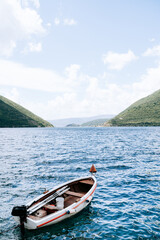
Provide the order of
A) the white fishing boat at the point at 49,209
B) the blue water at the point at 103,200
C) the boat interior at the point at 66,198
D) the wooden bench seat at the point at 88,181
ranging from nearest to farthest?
the white fishing boat at the point at 49,209 < the blue water at the point at 103,200 < the boat interior at the point at 66,198 < the wooden bench seat at the point at 88,181

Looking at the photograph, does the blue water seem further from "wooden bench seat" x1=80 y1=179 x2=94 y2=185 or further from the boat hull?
"wooden bench seat" x1=80 y1=179 x2=94 y2=185

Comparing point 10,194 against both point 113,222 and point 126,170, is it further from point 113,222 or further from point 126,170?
point 126,170

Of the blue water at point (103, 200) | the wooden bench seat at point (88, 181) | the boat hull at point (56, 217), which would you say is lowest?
the blue water at point (103, 200)

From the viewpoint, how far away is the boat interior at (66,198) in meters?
11.8

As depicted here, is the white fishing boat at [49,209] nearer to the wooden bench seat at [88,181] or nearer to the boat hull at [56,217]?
the boat hull at [56,217]

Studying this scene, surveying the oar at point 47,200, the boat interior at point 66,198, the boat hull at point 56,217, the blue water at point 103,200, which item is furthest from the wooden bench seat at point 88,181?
the boat hull at point 56,217

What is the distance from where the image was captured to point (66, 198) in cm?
1469

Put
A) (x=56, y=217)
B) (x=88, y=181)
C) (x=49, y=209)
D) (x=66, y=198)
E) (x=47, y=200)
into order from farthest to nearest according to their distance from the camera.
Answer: (x=88, y=181) < (x=66, y=198) < (x=47, y=200) < (x=49, y=209) < (x=56, y=217)

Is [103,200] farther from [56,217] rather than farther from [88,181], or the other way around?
[56,217]

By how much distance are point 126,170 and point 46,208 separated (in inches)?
616

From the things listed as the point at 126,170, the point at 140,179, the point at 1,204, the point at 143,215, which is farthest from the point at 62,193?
the point at 126,170

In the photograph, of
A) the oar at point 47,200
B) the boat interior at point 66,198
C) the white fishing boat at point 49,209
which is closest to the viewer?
the white fishing boat at point 49,209

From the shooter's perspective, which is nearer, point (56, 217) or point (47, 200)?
point (56, 217)

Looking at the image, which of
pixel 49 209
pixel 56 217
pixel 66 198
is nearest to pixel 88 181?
pixel 66 198
